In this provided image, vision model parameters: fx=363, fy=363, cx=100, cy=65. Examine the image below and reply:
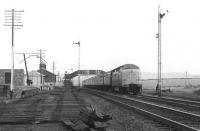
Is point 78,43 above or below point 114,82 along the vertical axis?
above

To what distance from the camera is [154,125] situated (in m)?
13.6

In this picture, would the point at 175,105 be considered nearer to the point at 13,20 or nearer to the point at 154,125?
the point at 154,125

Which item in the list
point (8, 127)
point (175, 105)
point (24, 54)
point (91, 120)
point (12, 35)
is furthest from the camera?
point (24, 54)

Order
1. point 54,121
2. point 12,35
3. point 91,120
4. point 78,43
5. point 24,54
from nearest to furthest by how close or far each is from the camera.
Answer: point 91,120, point 54,121, point 12,35, point 24,54, point 78,43

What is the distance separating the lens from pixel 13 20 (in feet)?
143

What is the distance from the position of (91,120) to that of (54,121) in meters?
3.36

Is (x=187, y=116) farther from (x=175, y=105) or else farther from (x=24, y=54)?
(x=24, y=54)

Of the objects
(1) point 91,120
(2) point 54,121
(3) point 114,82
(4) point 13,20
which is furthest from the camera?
(3) point 114,82

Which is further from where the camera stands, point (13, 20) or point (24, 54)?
point (24, 54)

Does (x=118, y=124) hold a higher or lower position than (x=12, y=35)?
lower

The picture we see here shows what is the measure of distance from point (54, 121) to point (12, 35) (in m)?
27.1

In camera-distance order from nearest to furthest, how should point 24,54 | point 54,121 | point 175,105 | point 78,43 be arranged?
point 54,121, point 175,105, point 24,54, point 78,43

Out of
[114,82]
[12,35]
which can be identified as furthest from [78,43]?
[12,35]

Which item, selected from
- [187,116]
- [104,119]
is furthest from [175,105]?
[104,119]
